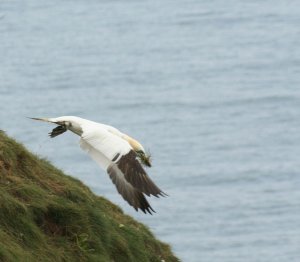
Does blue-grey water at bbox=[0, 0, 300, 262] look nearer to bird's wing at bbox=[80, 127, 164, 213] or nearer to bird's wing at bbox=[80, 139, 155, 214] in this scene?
bird's wing at bbox=[80, 139, 155, 214]

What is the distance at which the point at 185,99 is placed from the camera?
5628 centimetres

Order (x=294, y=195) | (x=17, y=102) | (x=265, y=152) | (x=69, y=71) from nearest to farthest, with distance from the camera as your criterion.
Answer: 1. (x=294, y=195)
2. (x=265, y=152)
3. (x=17, y=102)
4. (x=69, y=71)

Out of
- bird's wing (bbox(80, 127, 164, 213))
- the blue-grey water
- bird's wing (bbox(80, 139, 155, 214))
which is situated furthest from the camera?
the blue-grey water

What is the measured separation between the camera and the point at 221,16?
3142 inches

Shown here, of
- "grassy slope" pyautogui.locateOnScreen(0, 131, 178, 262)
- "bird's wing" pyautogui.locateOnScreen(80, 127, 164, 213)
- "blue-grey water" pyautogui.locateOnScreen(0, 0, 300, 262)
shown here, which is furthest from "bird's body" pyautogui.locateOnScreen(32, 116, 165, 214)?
"blue-grey water" pyautogui.locateOnScreen(0, 0, 300, 262)

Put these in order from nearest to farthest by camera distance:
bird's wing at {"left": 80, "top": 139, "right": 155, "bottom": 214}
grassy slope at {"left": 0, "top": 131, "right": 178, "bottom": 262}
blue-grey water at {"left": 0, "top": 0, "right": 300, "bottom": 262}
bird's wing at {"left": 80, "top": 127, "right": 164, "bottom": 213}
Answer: grassy slope at {"left": 0, "top": 131, "right": 178, "bottom": 262}, bird's wing at {"left": 80, "top": 127, "right": 164, "bottom": 213}, bird's wing at {"left": 80, "top": 139, "right": 155, "bottom": 214}, blue-grey water at {"left": 0, "top": 0, "right": 300, "bottom": 262}

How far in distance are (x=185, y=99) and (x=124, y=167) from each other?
4255cm

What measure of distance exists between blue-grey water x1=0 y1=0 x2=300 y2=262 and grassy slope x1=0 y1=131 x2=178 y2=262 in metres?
16.7

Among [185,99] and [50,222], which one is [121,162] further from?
[185,99]

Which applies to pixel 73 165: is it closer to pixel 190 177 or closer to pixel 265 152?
pixel 190 177

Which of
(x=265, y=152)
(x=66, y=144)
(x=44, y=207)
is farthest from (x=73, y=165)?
(x=44, y=207)

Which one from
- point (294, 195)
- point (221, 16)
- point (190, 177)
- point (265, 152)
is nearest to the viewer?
point (294, 195)

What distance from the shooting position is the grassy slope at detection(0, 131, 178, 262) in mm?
12672

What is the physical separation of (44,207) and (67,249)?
488mm
